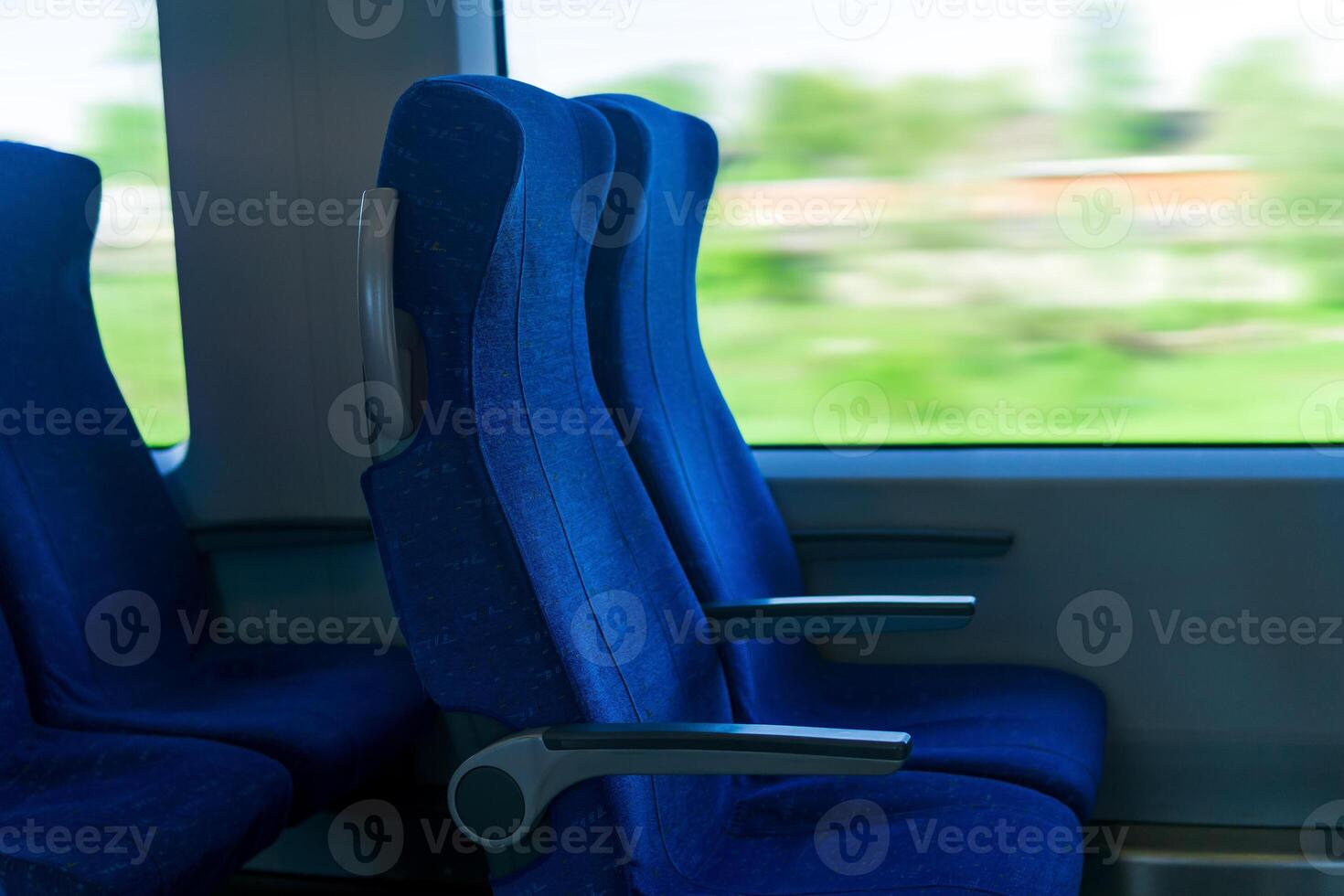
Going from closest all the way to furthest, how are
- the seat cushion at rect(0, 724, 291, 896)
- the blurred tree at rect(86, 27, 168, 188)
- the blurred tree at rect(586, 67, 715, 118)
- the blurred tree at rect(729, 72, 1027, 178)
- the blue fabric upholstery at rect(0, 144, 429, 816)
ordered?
the seat cushion at rect(0, 724, 291, 896)
the blue fabric upholstery at rect(0, 144, 429, 816)
the blurred tree at rect(729, 72, 1027, 178)
the blurred tree at rect(586, 67, 715, 118)
the blurred tree at rect(86, 27, 168, 188)

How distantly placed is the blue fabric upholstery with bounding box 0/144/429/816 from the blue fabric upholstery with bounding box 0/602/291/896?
9 cm

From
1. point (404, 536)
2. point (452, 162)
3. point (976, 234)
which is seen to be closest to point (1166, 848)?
point (976, 234)

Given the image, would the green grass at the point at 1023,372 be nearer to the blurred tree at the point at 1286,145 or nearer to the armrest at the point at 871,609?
the blurred tree at the point at 1286,145

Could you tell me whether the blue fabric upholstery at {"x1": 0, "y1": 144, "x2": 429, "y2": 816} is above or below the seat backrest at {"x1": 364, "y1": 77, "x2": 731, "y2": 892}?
below

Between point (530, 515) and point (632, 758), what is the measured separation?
257mm

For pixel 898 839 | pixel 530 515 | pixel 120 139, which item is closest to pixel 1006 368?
pixel 898 839

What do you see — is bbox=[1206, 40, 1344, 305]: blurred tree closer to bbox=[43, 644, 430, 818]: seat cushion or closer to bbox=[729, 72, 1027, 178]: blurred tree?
bbox=[729, 72, 1027, 178]: blurred tree

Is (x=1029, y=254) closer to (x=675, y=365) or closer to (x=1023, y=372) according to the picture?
(x=1023, y=372)

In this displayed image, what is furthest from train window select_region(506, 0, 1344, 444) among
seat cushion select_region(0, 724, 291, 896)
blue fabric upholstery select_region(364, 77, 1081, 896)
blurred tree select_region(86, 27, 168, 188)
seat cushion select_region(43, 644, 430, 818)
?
seat cushion select_region(0, 724, 291, 896)

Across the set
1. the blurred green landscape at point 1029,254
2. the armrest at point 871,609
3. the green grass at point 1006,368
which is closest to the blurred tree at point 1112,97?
the blurred green landscape at point 1029,254

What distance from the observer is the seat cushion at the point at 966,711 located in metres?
1.65

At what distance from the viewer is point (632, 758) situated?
3.97 feet

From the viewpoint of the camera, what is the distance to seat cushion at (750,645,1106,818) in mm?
1648

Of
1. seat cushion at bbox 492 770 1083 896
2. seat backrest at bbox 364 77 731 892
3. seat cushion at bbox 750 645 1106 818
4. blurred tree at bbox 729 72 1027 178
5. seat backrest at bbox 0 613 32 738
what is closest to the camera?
seat backrest at bbox 364 77 731 892
